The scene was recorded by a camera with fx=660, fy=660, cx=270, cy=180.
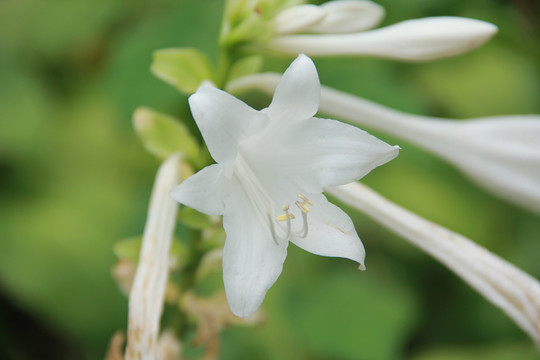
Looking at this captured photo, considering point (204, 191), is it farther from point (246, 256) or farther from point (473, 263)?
point (473, 263)

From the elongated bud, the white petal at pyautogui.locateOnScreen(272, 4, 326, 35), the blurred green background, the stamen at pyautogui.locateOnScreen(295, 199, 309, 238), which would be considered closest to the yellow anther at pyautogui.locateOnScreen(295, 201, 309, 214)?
the stamen at pyautogui.locateOnScreen(295, 199, 309, 238)

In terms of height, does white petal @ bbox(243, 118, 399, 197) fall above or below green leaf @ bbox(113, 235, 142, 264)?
above

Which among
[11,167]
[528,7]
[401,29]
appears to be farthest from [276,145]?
[528,7]

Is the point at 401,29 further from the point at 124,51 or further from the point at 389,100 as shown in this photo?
the point at 124,51

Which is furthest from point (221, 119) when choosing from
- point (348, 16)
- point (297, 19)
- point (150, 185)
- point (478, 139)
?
point (150, 185)

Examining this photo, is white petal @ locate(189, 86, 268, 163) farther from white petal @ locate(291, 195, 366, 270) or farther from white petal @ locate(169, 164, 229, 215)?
white petal @ locate(291, 195, 366, 270)

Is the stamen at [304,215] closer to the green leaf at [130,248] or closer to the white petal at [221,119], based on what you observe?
the white petal at [221,119]
